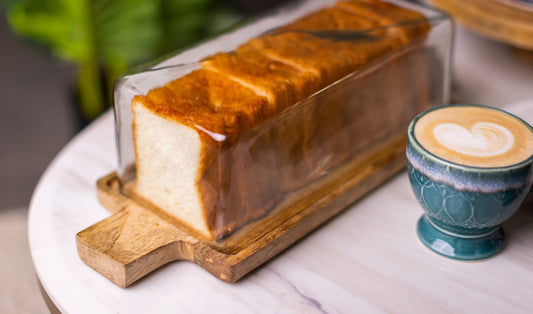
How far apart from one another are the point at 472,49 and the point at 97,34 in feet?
3.03

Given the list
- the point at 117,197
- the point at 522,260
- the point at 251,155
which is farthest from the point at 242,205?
the point at 522,260

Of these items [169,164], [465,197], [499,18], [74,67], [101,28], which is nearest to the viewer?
[465,197]

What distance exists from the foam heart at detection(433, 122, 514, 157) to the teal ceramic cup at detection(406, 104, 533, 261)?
0.03m

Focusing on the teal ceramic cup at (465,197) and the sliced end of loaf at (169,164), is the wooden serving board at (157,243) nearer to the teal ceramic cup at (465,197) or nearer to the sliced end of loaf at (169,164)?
the sliced end of loaf at (169,164)

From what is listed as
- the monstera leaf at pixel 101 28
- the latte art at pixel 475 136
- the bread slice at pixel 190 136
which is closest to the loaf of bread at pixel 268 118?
the bread slice at pixel 190 136

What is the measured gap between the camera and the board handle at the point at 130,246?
727mm

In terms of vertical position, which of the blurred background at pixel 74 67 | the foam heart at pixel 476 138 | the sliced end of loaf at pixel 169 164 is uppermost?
the foam heart at pixel 476 138

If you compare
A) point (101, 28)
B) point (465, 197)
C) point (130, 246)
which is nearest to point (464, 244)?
point (465, 197)

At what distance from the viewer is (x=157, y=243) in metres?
0.75

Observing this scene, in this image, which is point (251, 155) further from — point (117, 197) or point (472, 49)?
point (472, 49)

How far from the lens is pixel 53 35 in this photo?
5.43 feet

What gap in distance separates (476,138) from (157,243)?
0.40 meters

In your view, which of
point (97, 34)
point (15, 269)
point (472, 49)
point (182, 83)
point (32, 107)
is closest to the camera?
point (182, 83)

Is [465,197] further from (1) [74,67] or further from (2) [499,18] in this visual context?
(1) [74,67]
